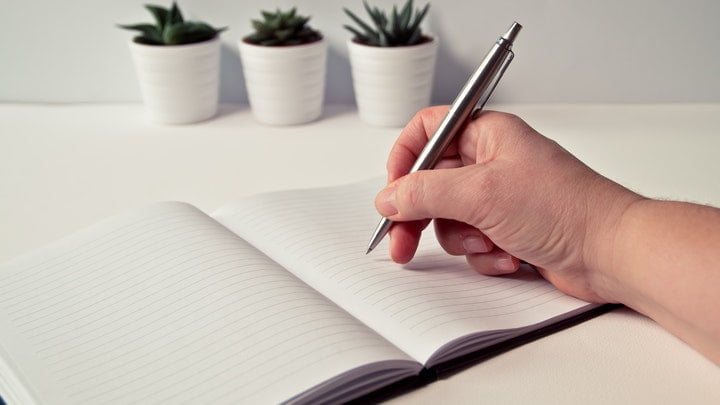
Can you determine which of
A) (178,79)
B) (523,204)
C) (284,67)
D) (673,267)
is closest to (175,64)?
(178,79)

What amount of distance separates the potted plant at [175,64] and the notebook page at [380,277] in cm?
46

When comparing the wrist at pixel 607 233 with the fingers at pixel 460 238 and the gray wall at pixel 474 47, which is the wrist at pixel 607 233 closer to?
the fingers at pixel 460 238

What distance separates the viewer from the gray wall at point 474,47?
4.27ft

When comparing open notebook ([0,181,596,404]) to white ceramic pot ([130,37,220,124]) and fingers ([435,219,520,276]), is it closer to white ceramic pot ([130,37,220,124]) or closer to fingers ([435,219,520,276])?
fingers ([435,219,520,276])

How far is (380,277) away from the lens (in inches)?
28.6

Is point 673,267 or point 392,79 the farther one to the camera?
point 392,79

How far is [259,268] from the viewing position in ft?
2.33

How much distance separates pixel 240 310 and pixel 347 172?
479 millimetres

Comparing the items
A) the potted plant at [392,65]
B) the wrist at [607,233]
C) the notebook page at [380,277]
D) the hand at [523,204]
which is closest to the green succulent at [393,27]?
the potted plant at [392,65]

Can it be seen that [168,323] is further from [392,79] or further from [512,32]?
[392,79]

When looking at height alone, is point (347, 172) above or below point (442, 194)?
below

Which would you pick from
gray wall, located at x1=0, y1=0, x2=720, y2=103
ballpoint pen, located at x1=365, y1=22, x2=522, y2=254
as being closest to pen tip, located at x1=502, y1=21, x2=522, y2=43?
ballpoint pen, located at x1=365, y1=22, x2=522, y2=254

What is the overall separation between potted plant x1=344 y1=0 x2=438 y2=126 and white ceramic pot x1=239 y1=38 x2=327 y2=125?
6 cm

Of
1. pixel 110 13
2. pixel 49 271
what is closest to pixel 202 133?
pixel 110 13
